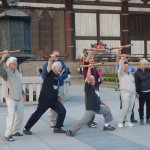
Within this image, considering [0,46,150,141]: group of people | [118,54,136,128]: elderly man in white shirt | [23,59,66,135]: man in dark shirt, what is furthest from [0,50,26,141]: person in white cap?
[118,54,136,128]: elderly man in white shirt

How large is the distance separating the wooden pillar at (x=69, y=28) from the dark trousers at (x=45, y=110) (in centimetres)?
2676

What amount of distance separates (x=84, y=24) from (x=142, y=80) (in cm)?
2687

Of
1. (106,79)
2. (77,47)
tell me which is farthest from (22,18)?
(77,47)

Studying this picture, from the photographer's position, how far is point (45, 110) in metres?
9.01

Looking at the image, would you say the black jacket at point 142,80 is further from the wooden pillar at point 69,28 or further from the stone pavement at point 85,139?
the wooden pillar at point 69,28

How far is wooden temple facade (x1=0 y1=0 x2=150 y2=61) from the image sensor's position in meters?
35.4

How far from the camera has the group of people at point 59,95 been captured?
27.9 feet

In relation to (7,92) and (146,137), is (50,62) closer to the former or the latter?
(7,92)

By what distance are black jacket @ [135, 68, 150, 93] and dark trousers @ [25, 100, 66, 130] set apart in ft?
7.53

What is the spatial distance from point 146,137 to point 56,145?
1946 mm

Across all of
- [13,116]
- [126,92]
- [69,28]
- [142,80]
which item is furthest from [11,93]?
[69,28]

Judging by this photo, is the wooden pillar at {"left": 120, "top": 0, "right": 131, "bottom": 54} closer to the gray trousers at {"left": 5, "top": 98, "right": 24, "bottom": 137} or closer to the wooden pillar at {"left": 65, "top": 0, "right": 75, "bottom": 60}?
the wooden pillar at {"left": 65, "top": 0, "right": 75, "bottom": 60}

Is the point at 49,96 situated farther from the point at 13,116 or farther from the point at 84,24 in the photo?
the point at 84,24

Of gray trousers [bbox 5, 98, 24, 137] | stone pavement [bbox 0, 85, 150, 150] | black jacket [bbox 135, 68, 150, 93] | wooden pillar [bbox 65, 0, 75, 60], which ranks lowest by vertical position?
stone pavement [bbox 0, 85, 150, 150]
